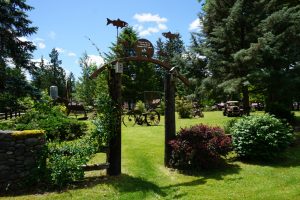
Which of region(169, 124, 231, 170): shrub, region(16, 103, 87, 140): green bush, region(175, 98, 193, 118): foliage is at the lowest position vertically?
region(169, 124, 231, 170): shrub

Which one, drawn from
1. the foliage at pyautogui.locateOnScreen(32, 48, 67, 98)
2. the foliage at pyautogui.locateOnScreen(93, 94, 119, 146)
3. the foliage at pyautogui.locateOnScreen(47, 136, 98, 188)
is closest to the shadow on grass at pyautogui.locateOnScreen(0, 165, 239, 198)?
the foliage at pyautogui.locateOnScreen(47, 136, 98, 188)

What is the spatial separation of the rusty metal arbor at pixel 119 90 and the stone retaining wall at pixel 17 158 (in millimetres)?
1907

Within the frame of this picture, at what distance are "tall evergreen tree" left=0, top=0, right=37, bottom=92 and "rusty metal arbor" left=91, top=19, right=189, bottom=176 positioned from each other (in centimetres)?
960

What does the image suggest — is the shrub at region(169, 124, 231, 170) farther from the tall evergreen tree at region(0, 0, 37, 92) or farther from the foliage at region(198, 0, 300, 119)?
the tall evergreen tree at region(0, 0, 37, 92)

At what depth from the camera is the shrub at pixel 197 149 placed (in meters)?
9.67

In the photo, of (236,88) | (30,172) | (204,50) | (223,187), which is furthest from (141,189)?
(204,50)

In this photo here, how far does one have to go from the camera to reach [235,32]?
53.3ft

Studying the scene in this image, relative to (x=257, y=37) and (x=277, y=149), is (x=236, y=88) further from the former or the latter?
(x=277, y=149)

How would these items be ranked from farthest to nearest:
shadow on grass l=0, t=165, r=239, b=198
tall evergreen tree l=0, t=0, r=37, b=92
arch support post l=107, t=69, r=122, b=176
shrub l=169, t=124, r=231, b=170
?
tall evergreen tree l=0, t=0, r=37, b=92
shrub l=169, t=124, r=231, b=170
arch support post l=107, t=69, r=122, b=176
shadow on grass l=0, t=165, r=239, b=198

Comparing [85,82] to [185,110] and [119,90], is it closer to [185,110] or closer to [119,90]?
[185,110]

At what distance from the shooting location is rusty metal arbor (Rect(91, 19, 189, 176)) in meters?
9.13

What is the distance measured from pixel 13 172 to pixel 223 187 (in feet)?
16.6

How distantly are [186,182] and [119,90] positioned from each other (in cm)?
295

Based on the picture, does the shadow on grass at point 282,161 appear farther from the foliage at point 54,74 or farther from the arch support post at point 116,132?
the foliage at point 54,74
